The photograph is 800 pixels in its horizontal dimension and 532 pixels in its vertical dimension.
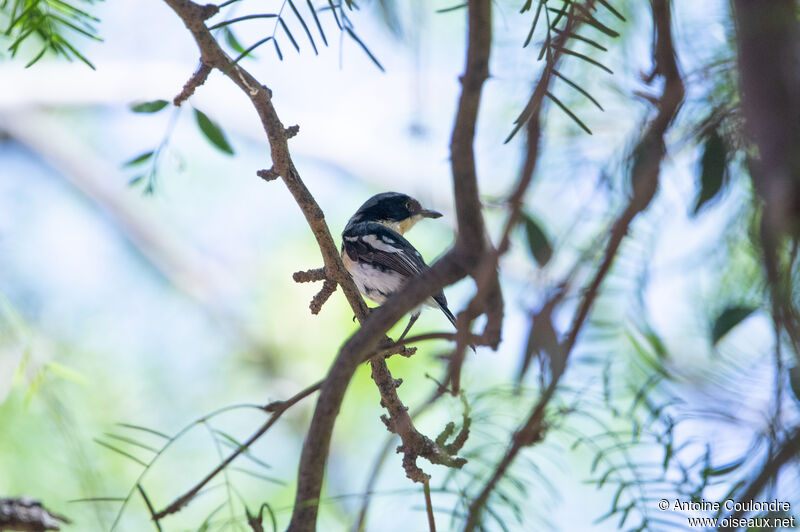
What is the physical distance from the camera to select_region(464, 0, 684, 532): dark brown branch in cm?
116

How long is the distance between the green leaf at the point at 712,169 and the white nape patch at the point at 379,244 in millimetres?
2017

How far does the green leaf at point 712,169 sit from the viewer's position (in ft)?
5.57

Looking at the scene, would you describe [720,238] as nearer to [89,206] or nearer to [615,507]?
[615,507]

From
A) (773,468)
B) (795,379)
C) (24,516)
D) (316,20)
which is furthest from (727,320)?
(24,516)

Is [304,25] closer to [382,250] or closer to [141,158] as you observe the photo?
[141,158]

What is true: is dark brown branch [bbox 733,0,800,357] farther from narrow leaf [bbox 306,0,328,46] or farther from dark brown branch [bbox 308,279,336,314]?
dark brown branch [bbox 308,279,336,314]

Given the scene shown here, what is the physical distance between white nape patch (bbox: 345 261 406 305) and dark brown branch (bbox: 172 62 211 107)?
1850mm

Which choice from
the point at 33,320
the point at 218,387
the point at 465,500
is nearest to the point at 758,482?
the point at 465,500

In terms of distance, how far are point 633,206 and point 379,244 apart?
2538 mm

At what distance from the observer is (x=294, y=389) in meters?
6.18

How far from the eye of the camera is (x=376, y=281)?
3.62 metres

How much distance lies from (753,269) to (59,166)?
23.4ft

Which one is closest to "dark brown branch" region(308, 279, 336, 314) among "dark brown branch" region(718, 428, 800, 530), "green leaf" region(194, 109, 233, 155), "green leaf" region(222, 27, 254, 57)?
"green leaf" region(194, 109, 233, 155)

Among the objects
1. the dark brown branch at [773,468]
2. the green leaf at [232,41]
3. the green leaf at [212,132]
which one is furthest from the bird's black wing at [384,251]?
the dark brown branch at [773,468]
